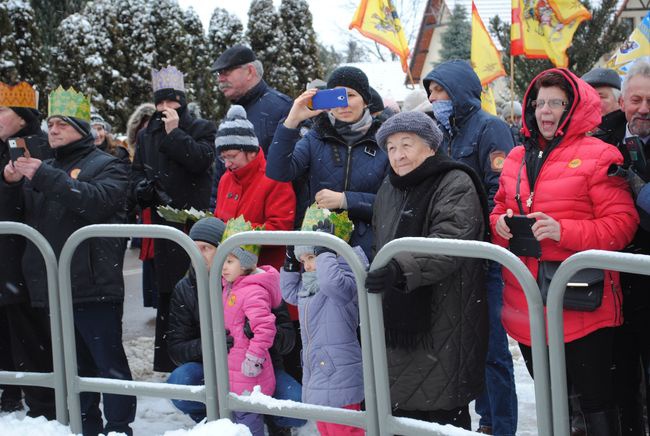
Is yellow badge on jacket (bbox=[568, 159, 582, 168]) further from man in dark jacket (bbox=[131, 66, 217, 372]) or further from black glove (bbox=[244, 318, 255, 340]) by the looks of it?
man in dark jacket (bbox=[131, 66, 217, 372])

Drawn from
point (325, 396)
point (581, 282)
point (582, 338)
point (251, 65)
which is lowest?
point (325, 396)

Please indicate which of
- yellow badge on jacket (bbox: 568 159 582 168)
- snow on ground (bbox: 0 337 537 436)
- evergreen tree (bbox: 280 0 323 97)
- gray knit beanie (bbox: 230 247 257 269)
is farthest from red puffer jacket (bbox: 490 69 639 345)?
evergreen tree (bbox: 280 0 323 97)

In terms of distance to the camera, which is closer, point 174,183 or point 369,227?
point 369,227

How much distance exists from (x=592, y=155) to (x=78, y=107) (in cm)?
290

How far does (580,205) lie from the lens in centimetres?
332

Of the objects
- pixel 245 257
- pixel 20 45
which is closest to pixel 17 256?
pixel 245 257

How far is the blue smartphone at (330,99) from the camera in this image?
414 cm

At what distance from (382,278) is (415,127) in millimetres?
763

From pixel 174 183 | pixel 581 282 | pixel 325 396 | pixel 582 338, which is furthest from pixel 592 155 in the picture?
pixel 174 183

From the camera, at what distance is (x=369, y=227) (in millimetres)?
4141

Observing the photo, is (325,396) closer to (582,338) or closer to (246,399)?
(246,399)

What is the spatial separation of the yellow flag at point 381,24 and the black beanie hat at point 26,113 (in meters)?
5.18

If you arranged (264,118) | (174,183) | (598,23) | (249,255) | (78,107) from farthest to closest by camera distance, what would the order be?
(598,23) → (174,183) → (264,118) → (78,107) → (249,255)

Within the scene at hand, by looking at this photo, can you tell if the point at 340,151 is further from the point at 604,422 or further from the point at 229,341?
the point at 604,422
